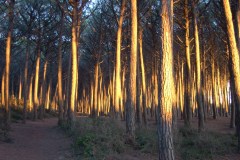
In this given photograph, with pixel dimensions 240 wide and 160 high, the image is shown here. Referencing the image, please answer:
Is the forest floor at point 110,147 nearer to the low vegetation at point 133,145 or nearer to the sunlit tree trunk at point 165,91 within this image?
the low vegetation at point 133,145

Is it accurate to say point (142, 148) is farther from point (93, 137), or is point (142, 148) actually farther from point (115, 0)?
point (115, 0)

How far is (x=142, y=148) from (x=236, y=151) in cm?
407

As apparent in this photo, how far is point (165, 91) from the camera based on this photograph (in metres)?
8.32

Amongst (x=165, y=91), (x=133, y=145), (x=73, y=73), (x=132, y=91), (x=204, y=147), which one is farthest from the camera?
(x=73, y=73)

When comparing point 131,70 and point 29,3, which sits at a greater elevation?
point 29,3

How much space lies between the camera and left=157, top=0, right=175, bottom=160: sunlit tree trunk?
8161 millimetres

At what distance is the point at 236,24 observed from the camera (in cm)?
1520

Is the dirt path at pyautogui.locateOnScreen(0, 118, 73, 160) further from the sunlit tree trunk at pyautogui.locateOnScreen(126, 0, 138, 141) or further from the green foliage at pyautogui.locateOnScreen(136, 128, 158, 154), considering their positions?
the green foliage at pyautogui.locateOnScreen(136, 128, 158, 154)

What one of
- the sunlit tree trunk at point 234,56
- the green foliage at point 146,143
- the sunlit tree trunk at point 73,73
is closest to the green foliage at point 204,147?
the green foliage at point 146,143

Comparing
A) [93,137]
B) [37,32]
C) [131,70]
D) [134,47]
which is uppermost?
[37,32]

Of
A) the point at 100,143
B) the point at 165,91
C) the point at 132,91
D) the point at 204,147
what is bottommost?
the point at 204,147

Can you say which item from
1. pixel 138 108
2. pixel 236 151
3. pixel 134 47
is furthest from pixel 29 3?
pixel 236 151

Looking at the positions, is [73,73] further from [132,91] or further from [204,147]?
[204,147]

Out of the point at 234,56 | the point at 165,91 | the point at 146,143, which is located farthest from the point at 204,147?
the point at 165,91
